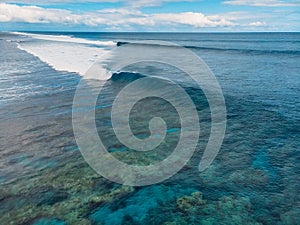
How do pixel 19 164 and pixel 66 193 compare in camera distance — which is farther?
pixel 19 164

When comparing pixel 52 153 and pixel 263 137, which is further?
pixel 263 137

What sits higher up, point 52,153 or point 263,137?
point 263,137

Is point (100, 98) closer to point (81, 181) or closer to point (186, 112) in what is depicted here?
point (186, 112)

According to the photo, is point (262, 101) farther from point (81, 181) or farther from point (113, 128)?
point (81, 181)

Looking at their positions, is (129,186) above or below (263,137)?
below

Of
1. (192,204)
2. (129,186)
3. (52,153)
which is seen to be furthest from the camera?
(52,153)

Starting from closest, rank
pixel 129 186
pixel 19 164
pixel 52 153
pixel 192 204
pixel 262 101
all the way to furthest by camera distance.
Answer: pixel 192 204 → pixel 129 186 → pixel 19 164 → pixel 52 153 → pixel 262 101

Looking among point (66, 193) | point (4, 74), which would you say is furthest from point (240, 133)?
point (4, 74)

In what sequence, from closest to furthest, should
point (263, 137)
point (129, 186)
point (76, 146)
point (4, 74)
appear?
point (129, 186), point (76, 146), point (263, 137), point (4, 74)

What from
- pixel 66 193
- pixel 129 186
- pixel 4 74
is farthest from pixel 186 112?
pixel 4 74
